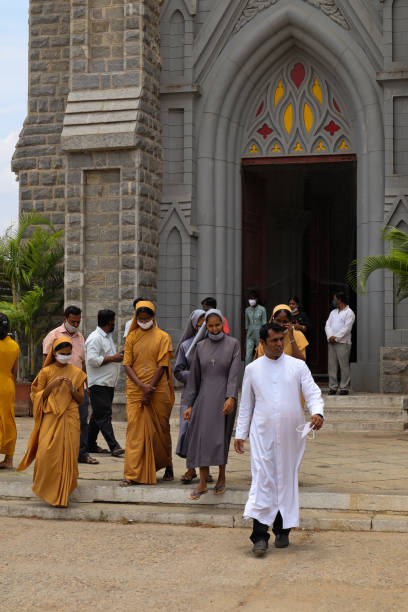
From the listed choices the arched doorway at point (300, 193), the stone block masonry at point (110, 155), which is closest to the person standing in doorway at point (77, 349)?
the stone block masonry at point (110, 155)

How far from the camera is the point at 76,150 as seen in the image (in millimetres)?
15203

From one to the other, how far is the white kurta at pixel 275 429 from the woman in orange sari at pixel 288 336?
3.19ft

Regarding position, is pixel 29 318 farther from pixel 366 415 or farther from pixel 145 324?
pixel 145 324

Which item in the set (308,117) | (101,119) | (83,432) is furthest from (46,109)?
(83,432)

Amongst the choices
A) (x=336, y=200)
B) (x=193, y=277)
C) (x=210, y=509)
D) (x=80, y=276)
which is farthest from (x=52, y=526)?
(x=336, y=200)

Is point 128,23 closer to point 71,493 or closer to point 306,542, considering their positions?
point 71,493

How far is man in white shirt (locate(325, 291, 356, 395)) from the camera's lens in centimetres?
1448

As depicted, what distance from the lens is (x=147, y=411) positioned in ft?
27.9

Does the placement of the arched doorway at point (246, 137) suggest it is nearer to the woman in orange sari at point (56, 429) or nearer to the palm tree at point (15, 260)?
the palm tree at point (15, 260)

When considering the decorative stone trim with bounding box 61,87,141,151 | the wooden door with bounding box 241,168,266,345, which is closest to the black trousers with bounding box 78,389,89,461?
the decorative stone trim with bounding box 61,87,141,151

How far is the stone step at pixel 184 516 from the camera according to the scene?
7.16 m

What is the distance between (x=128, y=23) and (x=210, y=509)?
957 cm

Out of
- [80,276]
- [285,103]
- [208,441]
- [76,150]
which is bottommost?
[208,441]

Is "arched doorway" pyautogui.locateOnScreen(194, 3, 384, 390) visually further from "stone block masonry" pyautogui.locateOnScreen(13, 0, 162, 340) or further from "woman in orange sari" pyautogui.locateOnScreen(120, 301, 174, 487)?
"woman in orange sari" pyautogui.locateOnScreen(120, 301, 174, 487)
